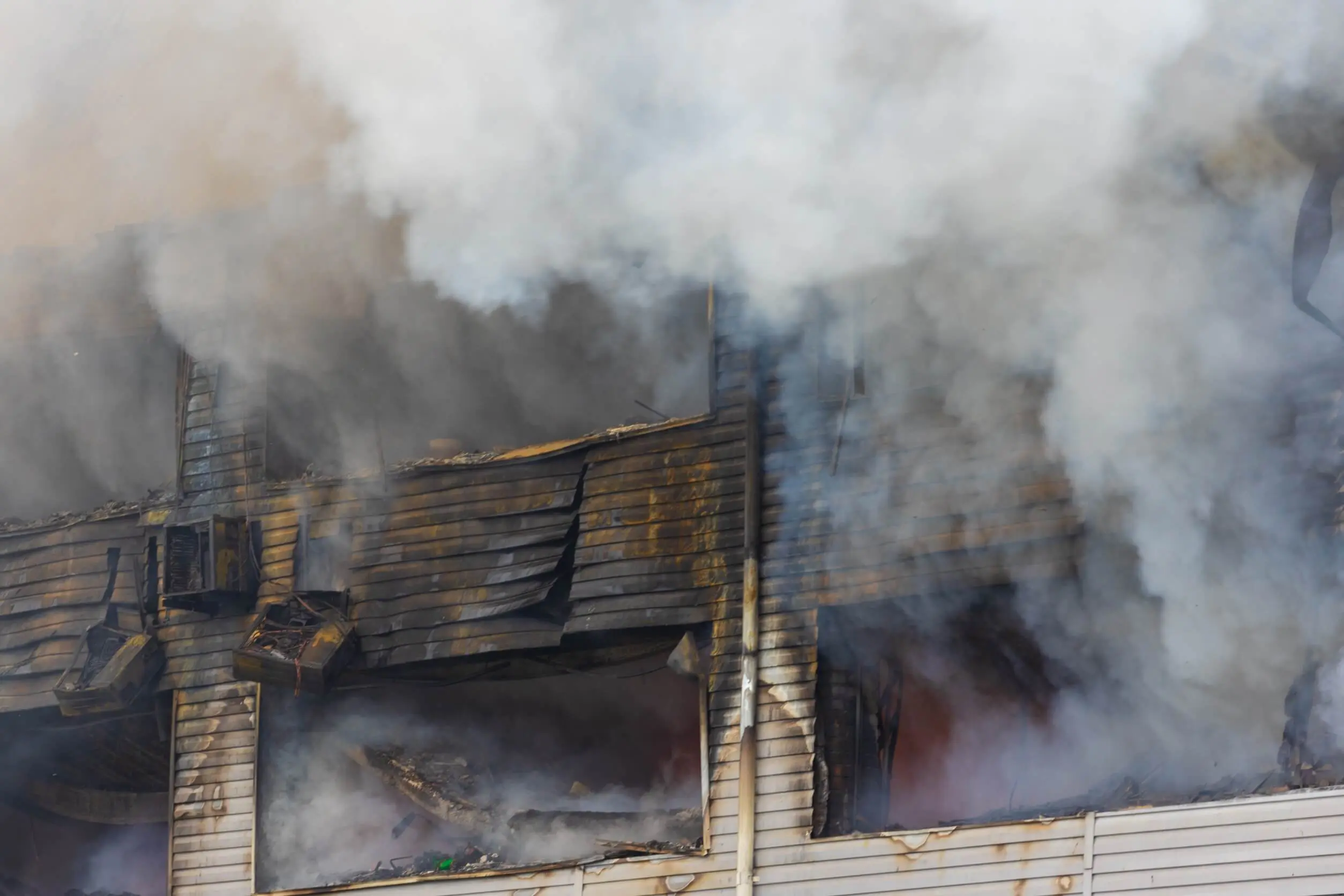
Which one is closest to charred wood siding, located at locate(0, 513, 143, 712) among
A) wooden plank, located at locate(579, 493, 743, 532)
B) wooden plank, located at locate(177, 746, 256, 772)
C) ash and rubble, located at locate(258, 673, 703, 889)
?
wooden plank, located at locate(177, 746, 256, 772)

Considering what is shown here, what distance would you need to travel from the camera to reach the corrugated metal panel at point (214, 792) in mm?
12359

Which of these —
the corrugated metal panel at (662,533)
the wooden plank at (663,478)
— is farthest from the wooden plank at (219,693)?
the wooden plank at (663,478)

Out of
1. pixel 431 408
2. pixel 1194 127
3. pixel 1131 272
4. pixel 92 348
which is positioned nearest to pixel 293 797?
pixel 431 408

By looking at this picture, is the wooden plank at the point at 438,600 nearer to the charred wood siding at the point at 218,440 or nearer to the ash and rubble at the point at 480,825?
the ash and rubble at the point at 480,825

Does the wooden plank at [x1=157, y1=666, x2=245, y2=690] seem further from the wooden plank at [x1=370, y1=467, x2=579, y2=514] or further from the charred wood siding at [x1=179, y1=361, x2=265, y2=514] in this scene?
the wooden plank at [x1=370, y1=467, x2=579, y2=514]

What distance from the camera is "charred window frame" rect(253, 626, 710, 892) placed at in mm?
11109

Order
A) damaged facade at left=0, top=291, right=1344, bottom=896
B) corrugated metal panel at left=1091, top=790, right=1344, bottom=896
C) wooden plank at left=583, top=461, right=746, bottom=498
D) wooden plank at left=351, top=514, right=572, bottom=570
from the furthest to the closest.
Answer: wooden plank at left=351, top=514, right=572, bottom=570, wooden plank at left=583, top=461, right=746, bottom=498, damaged facade at left=0, top=291, right=1344, bottom=896, corrugated metal panel at left=1091, top=790, right=1344, bottom=896

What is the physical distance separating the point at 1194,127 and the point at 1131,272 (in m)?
0.90

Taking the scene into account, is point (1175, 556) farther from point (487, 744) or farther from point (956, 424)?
point (487, 744)

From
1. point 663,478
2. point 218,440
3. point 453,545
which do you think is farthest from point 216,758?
point 663,478

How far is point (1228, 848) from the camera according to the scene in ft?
28.7

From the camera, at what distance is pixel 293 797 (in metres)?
12.4

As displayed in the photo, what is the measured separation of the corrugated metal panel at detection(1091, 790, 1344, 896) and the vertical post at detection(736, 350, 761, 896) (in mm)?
2231

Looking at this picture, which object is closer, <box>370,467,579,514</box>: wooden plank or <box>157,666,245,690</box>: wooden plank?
<box>370,467,579,514</box>: wooden plank
